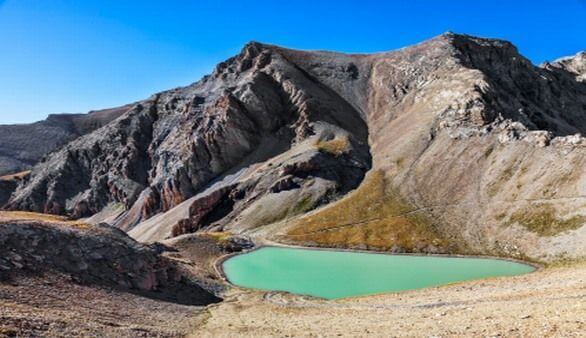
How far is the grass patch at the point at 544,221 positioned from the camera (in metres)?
81.4

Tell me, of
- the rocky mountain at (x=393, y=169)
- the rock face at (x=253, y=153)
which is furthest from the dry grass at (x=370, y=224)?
the rock face at (x=253, y=153)

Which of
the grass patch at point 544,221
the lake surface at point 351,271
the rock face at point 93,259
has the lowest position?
the lake surface at point 351,271

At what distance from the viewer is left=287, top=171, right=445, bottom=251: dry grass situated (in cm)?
10319

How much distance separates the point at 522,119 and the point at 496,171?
4549 centimetres

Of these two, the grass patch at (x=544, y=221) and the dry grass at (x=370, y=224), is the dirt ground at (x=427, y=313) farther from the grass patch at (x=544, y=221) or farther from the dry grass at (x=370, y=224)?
the dry grass at (x=370, y=224)

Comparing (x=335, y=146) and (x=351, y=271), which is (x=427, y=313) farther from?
(x=335, y=146)

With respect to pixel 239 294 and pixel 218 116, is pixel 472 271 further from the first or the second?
pixel 218 116

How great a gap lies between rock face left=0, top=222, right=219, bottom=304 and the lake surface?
17.2 metres

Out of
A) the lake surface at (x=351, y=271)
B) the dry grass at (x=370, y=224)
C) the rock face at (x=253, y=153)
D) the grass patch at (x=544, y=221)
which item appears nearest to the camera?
the lake surface at (x=351, y=271)

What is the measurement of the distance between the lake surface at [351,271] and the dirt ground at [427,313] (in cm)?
1085

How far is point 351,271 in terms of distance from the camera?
81188 millimetres

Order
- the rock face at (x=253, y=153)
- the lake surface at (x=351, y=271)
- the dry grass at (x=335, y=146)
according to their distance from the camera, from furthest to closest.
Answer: the dry grass at (x=335, y=146) → the rock face at (x=253, y=153) → the lake surface at (x=351, y=271)

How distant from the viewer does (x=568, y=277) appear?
49000 millimetres

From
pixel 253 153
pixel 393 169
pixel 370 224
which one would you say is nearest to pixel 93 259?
pixel 370 224
